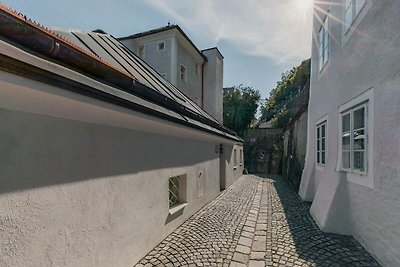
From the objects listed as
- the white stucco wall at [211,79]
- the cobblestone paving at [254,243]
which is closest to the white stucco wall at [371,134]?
the cobblestone paving at [254,243]

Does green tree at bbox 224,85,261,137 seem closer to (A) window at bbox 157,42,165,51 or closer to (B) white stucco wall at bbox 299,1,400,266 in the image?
(A) window at bbox 157,42,165,51

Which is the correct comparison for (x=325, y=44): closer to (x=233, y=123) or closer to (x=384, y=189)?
(x=384, y=189)

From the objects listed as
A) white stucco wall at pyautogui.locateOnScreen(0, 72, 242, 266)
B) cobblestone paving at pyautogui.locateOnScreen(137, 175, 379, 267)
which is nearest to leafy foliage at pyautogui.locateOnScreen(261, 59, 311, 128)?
cobblestone paving at pyautogui.locateOnScreen(137, 175, 379, 267)

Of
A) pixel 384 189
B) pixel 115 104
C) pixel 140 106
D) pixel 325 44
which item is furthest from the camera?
pixel 325 44

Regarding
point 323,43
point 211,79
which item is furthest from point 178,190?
point 211,79

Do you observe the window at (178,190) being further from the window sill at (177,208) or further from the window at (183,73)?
the window at (183,73)

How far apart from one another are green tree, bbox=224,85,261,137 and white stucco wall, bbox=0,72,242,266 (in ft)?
72.8

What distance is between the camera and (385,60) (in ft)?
12.4

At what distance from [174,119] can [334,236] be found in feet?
14.3

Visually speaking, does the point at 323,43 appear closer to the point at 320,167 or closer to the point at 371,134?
the point at 320,167

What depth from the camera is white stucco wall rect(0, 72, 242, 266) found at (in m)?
2.01

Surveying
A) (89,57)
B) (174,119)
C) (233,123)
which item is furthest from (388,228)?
(233,123)

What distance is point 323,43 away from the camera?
7719mm

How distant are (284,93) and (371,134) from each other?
39511 millimetres
